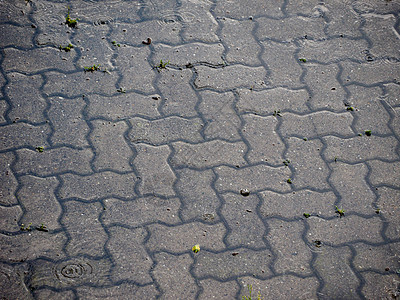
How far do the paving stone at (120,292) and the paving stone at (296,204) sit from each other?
885 millimetres

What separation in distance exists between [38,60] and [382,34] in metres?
2.91

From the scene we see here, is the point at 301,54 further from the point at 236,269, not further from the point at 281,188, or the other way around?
the point at 236,269

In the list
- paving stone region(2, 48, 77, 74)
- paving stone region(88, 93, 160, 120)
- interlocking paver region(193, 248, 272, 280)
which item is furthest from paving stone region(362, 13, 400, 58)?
paving stone region(2, 48, 77, 74)

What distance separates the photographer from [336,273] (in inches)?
112

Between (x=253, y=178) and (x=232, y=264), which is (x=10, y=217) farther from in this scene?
(x=253, y=178)

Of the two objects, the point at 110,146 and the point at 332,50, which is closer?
the point at 110,146

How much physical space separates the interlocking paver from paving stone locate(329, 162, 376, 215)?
27.5 inches

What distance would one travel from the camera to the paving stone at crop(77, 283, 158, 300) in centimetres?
267

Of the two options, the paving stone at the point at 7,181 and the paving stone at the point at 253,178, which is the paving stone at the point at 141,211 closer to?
the paving stone at the point at 253,178

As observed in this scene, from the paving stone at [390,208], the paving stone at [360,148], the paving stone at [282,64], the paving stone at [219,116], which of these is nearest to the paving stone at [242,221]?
the paving stone at [219,116]

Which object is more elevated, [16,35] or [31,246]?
[16,35]

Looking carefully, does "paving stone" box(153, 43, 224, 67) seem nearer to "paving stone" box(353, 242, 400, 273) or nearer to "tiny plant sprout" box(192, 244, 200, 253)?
"tiny plant sprout" box(192, 244, 200, 253)

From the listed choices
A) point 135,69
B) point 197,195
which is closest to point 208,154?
point 197,195

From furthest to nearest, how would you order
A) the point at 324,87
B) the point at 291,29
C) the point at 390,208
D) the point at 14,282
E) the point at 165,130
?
the point at 291,29 → the point at 324,87 → the point at 165,130 → the point at 390,208 → the point at 14,282
